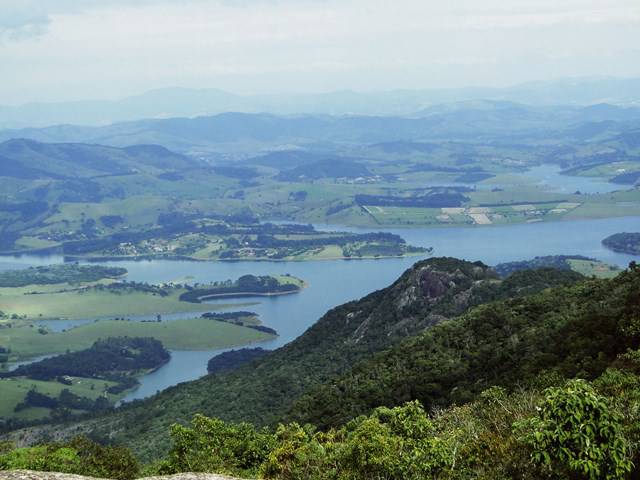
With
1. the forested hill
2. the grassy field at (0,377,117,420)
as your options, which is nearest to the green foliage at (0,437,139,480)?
the forested hill

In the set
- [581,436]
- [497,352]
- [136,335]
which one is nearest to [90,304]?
[136,335]

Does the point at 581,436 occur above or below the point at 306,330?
above

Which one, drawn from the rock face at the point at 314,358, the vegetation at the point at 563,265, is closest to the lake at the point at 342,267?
the vegetation at the point at 563,265

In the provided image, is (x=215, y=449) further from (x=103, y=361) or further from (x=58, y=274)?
(x=58, y=274)

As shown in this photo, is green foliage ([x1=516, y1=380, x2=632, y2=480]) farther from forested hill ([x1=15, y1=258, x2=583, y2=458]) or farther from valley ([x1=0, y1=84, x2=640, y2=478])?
forested hill ([x1=15, y1=258, x2=583, y2=458])

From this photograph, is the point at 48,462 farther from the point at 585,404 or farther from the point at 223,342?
the point at 223,342

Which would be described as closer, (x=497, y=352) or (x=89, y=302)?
(x=497, y=352)

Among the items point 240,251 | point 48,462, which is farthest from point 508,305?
point 240,251
